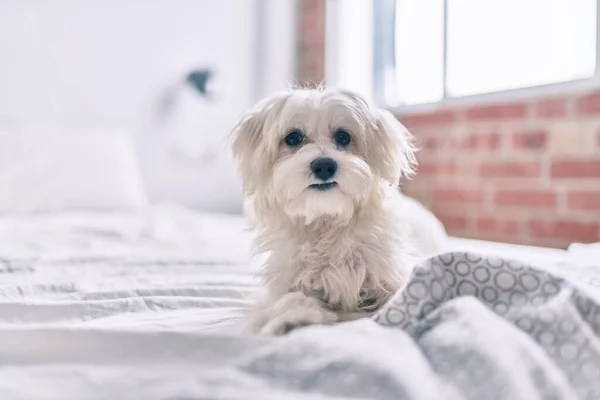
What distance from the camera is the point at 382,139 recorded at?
119cm

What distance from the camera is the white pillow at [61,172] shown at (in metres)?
2.42

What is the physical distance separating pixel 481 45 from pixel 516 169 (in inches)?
23.0

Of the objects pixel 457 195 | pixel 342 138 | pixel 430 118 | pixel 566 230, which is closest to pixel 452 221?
pixel 457 195

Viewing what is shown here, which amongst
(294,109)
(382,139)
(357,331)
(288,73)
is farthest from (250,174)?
(288,73)

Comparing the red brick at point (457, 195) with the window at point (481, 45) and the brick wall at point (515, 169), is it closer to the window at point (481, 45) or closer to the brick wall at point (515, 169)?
the brick wall at point (515, 169)

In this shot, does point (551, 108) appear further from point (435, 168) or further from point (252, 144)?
point (252, 144)

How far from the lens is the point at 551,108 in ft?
6.85

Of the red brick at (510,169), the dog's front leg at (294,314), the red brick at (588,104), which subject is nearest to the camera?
the dog's front leg at (294,314)

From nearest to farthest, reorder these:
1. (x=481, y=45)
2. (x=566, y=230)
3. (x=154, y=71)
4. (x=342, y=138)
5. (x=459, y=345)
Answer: (x=459, y=345) → (x=342, y=138) → (x=566, y=230) → (x=481, y=45) → (x=154, y=71)

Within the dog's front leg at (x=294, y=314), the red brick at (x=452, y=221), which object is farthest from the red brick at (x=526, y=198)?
the dog's front leg at (x=294, y=314)

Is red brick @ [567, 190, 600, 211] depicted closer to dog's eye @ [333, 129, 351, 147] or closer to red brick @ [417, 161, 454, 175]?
red brick @ [417, 161, 454, 175]

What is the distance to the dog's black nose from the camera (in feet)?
3.51

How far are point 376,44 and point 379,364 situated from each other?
2709 millimetres

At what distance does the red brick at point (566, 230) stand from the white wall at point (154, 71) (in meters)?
1.62
